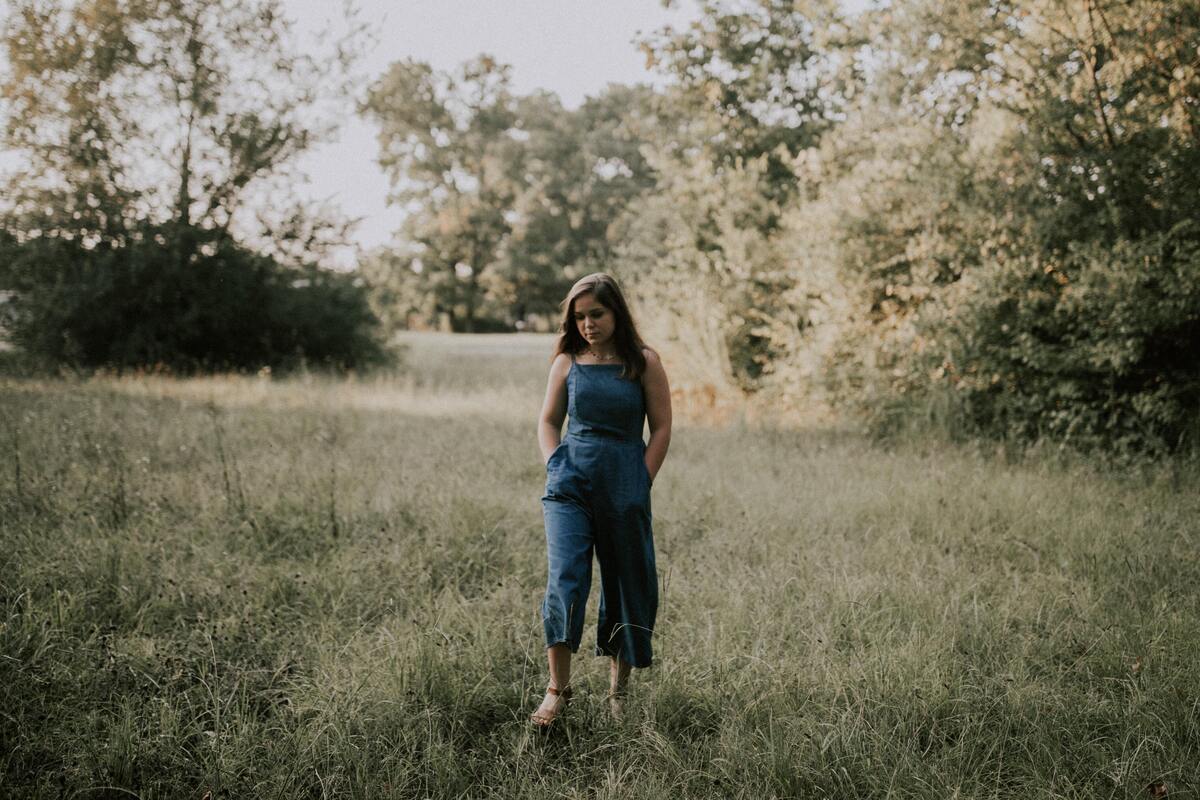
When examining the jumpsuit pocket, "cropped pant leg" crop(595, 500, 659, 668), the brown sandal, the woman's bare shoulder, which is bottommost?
the brown sandal

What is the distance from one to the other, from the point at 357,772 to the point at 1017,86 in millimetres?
9392

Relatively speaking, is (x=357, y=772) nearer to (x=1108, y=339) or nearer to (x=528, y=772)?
(x=528, y=772)

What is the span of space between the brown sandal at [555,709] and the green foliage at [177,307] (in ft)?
47.0

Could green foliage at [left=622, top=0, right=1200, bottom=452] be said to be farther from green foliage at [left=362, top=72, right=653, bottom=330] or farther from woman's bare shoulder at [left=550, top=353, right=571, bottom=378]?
green foliage at [left=362, top=72, right=653, bottom=330]

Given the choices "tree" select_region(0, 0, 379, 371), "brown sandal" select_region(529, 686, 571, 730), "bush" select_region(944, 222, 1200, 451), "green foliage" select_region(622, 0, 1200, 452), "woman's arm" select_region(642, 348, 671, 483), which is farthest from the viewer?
"tree" select_region(0, 0, 379, 371)

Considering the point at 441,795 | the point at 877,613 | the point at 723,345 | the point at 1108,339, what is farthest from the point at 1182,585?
the point at 723,345

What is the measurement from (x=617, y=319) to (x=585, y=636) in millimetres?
1870

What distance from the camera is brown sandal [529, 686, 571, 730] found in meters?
3.05

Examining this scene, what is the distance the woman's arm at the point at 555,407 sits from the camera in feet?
11.0

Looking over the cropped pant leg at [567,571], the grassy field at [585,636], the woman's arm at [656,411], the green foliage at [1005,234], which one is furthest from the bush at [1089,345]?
the cropped pant leg at [567,571]

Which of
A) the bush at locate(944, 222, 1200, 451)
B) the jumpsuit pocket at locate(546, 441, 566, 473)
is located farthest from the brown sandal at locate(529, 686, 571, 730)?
the bush at locate(944, 222, 1200, 451)

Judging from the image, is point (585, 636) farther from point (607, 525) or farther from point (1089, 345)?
point (1089, 345)

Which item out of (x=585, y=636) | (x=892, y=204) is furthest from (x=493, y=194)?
(x=585, y=636)

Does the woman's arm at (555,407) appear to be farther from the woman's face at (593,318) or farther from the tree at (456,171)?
the tree at (456,171)
